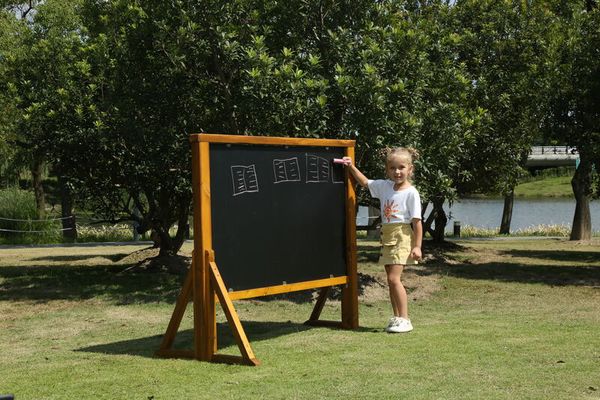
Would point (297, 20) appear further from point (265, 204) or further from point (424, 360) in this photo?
point (424, 360)

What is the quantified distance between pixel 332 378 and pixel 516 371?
4.70 ft

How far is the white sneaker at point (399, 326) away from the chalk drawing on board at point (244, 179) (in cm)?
198

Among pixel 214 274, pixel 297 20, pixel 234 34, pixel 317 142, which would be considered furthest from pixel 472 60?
pixel 214 274

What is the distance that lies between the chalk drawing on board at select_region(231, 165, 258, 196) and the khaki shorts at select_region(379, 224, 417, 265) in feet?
4.93

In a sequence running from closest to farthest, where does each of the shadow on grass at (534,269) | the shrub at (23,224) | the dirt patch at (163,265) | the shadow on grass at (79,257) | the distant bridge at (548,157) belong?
the shadow on grass at (534,269) < the dirt patch at (163,265) < the shadow on grass at (79,257) < the shrub at (23,224) < the distant bridge at (548,157)

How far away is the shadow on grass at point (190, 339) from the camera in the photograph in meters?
7.93

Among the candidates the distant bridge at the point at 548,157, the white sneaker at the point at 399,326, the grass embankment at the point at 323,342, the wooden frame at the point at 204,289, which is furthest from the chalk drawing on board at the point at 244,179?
the distant bridge at the point at 548,157

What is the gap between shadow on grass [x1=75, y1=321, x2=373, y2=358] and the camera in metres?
7.93

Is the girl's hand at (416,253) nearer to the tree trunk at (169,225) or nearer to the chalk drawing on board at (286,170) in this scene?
the chalk drawing on board at (286,170)

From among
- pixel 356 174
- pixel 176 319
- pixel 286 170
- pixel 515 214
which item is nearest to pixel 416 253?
pixel 356 174

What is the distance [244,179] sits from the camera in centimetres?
763

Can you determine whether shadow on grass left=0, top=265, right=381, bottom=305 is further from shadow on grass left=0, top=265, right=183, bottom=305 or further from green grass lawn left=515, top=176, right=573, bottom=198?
green grass lawn left=515, top=176, right=573, bottom=198

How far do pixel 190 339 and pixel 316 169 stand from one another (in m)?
2.17

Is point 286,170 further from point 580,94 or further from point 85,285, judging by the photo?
point 580,94
